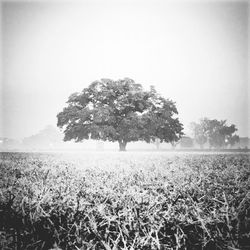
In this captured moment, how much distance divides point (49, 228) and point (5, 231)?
0.21m

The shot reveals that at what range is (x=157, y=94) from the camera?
1175 inches

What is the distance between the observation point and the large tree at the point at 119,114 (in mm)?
26328

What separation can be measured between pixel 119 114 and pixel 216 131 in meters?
74.6

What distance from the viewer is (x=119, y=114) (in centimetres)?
2900

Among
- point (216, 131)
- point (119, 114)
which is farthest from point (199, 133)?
point (119, 114)

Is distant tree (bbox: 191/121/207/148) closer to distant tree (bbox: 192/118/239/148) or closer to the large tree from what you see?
distant tree (bbox: 192/118/239/148)

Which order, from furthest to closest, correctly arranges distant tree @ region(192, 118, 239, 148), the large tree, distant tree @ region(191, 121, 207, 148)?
1. distant tree @ region(191, 121, 207, 148)
2. distant tree @ region(192, 118, 239, 148)
3. the large tree

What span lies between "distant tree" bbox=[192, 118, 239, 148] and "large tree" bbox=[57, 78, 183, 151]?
219 feet

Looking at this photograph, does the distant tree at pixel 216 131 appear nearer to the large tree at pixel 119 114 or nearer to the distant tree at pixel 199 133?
the distant tree at pixel 199 133

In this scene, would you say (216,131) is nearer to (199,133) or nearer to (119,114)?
(199,133)

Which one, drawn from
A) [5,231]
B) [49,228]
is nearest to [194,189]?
[49,228]

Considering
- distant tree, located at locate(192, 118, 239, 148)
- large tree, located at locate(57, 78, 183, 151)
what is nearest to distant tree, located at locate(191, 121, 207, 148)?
distant tree, located at locate(192, 118, 239, 148)

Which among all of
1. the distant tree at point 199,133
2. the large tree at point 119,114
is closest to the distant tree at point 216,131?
the distant tree at point 199,133

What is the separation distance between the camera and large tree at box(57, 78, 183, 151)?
26328 mm
